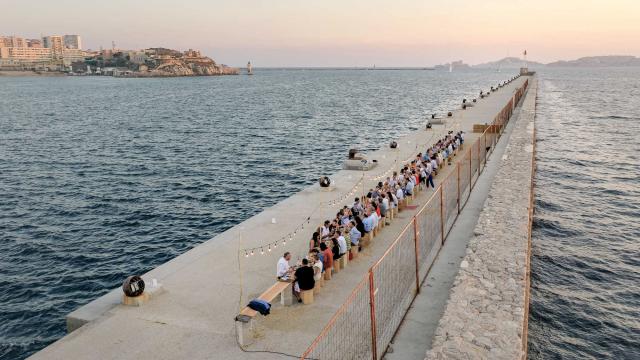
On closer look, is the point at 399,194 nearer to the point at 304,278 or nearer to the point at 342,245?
the point at 342,245

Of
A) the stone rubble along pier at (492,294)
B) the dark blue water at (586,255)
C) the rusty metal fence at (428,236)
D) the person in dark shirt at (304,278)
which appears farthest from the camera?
the rusty metal fence at (428,236)

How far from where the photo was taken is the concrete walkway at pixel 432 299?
10344mm

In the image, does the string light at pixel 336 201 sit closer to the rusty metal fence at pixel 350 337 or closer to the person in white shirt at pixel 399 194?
the person in white shirt at pixel 399 194

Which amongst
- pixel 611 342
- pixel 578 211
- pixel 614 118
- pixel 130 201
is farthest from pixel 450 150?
pixel 614 118

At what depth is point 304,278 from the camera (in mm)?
12547

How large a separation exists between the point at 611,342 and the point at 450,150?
16736mm

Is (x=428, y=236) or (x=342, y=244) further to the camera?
(x=428, y=236)

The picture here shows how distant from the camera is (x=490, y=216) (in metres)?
16.3

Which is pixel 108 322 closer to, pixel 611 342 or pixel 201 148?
pixel 611 342

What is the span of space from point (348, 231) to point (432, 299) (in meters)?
3.88

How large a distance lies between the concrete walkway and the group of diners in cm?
241

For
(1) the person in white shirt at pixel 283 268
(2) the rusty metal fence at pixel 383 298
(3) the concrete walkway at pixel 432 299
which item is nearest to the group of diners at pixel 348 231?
(1) the person in white shirt at pixel 283 268

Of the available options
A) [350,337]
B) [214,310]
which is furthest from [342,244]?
[350,337]

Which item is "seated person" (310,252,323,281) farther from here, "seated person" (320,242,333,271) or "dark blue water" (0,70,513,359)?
"dark blue water" (0,70,513,359)
